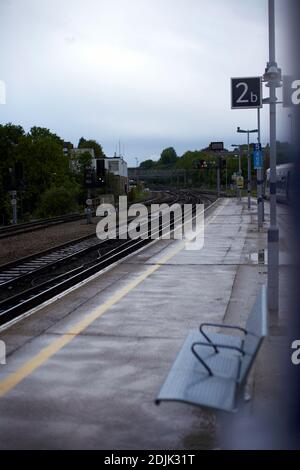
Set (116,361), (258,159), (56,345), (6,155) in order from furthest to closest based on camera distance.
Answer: (6,155), (258,159), (56,345), (116,361)

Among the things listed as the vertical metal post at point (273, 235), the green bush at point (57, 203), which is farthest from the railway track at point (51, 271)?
the green bush at point (57, 203)

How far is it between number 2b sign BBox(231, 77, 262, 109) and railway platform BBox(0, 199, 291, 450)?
3.10 metres

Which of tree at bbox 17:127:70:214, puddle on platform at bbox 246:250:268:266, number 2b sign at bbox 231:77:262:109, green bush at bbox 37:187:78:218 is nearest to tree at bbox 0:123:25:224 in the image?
tree at bbox 17:127:70:214

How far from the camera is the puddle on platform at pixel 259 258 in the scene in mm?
14533

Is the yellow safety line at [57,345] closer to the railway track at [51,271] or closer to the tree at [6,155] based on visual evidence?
the railway track at [51,271]

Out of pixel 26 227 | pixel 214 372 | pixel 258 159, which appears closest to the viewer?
pixel 214 372

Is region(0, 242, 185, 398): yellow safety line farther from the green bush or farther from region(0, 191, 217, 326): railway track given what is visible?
the green bush

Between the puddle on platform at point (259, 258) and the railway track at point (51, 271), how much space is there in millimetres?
3503

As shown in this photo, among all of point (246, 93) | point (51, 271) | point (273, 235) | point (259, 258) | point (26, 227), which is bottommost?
point (51, 271)

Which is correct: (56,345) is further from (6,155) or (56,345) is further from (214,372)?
(6,155)

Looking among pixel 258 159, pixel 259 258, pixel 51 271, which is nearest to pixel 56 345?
pixel 51 271

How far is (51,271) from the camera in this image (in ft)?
52.3

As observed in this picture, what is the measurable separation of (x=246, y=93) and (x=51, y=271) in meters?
8.05

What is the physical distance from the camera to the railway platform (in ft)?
15.4
